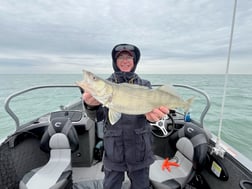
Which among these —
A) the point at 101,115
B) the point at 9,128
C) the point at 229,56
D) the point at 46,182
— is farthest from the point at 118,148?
the point at 9,128

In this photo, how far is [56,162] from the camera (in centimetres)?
211

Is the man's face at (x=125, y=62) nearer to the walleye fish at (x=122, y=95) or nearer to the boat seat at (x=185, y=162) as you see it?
the walleye fish at (x=122, y=95)

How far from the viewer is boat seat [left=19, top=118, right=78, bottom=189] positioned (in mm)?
1754

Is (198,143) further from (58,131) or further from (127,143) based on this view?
(58,131)

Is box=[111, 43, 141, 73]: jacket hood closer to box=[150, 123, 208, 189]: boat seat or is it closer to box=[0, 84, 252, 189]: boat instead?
A: box=[0, 84, 252, 189]: boat

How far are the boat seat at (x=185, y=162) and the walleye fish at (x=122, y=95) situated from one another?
3.61 feet

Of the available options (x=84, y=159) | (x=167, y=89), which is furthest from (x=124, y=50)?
(x=84, y=159)

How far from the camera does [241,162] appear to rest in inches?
64.7

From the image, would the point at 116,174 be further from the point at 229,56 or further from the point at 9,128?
the point at 9,128

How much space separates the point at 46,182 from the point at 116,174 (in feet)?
2.54

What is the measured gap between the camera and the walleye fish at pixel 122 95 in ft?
3.67

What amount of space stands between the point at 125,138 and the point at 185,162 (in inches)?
49.1

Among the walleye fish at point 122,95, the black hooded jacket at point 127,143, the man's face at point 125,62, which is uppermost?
the man's face at point 125,62

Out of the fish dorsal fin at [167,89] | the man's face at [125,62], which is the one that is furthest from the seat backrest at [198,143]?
the man's face at [125,62]
